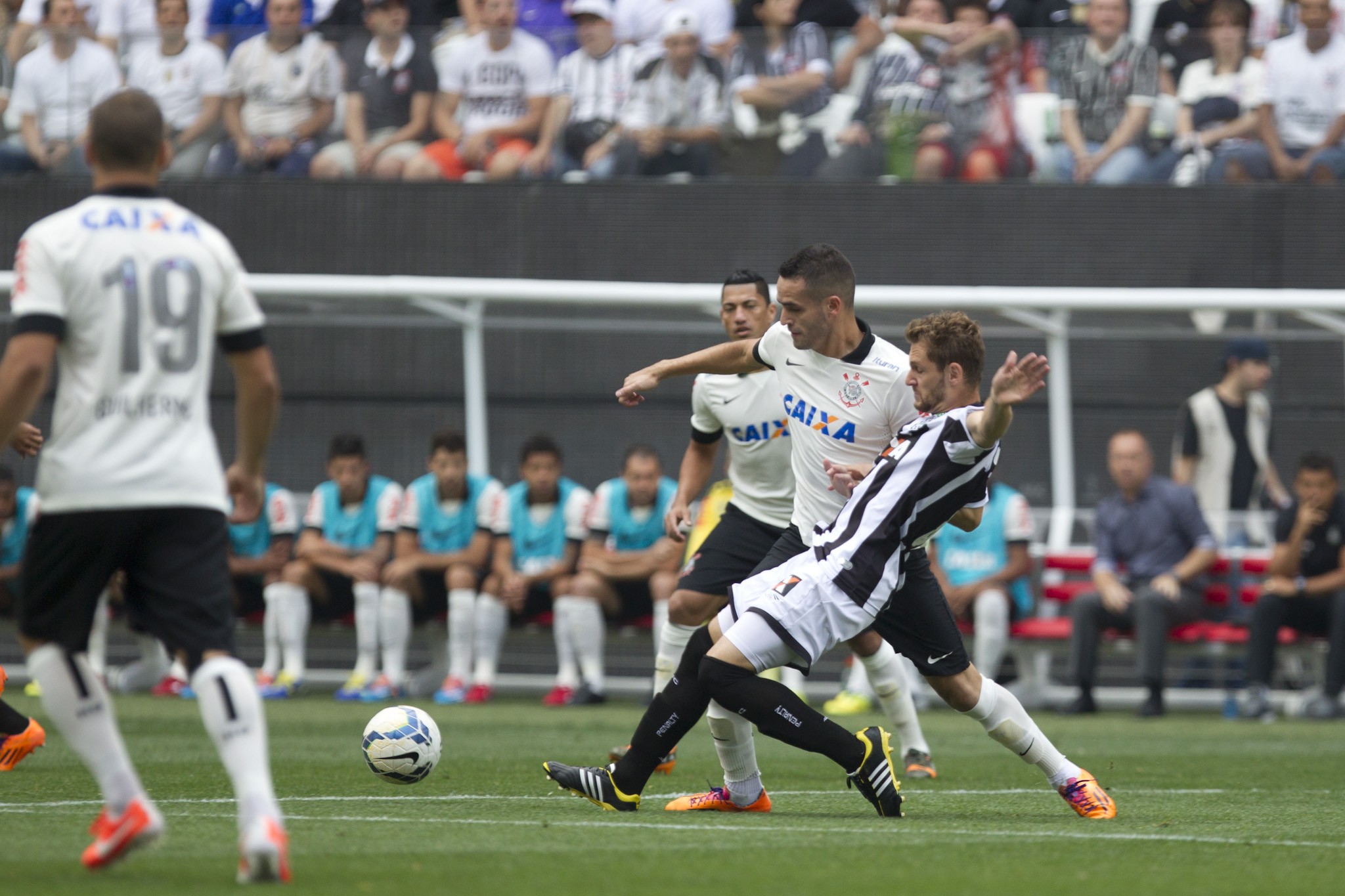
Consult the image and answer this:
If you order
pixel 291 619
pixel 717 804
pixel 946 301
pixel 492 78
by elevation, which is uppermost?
pixel 492 78

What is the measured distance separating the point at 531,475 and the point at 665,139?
325 cm

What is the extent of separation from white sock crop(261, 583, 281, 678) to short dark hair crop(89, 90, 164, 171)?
30.4 ft

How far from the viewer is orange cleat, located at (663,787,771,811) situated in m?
6.45

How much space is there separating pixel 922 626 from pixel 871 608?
0.38 m

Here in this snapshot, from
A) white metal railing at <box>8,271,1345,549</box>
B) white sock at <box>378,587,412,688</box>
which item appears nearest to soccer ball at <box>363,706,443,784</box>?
white sock at <box>378,587,412,688</box>

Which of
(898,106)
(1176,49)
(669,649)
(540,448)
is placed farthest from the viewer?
(898,106)

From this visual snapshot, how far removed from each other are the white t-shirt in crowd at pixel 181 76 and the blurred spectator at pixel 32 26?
1.71 ft

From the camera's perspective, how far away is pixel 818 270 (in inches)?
253

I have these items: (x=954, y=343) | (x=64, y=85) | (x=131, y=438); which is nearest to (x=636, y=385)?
(x=954, y=343)

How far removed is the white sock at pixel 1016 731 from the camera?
6.21 metres

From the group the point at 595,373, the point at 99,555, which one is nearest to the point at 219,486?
the point at 99,555

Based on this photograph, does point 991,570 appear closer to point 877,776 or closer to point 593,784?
point 877,776

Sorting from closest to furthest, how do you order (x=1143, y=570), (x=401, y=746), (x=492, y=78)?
(x=401, y=746) → (x=1143, y=570) → (x=492, y=78)

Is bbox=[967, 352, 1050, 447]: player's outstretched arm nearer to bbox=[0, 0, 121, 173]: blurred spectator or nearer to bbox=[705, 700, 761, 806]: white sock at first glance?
bbox=[705, 700, 761, 806]: white sock
